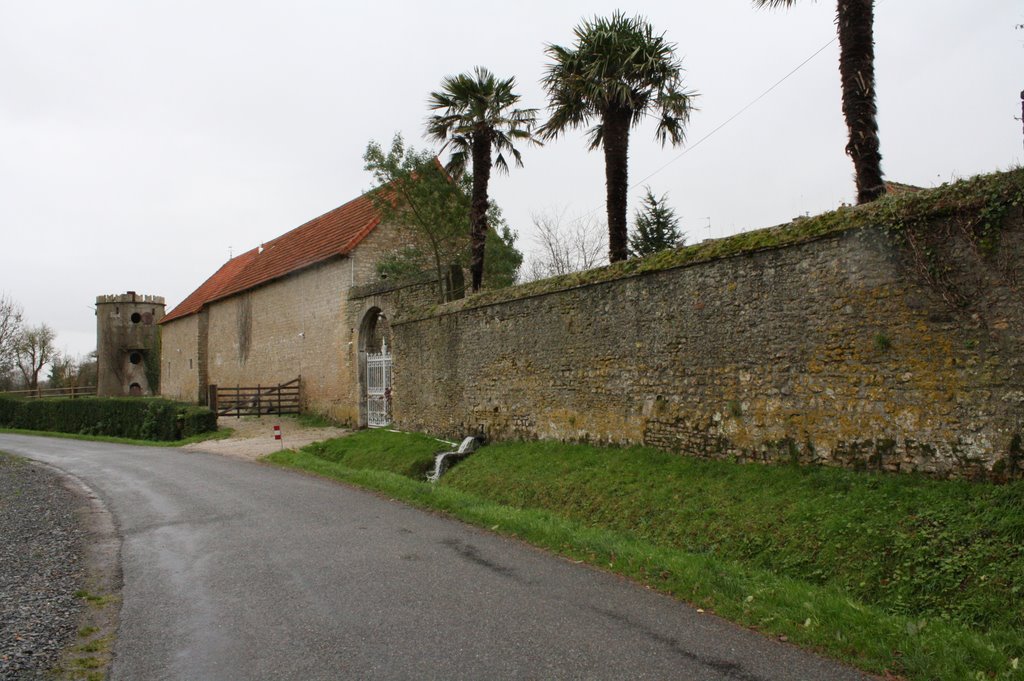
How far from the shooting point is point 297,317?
27.4m

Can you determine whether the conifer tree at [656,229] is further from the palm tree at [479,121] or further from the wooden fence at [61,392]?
the wooden fence at [61,392]

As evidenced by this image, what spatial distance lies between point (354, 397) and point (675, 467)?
14853mm

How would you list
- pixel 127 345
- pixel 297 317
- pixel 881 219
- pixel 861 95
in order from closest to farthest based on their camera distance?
1. pixel 881 219
2. pixel 861 95
3. pixel 297 317
4. pixel 127 345

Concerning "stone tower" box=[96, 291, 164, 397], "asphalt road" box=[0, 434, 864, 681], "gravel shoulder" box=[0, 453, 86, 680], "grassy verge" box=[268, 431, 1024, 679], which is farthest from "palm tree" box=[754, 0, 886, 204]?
"stone tower" box=[96, 291, 164, 397]

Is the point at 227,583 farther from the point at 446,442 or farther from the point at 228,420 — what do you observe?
the point at 228,420

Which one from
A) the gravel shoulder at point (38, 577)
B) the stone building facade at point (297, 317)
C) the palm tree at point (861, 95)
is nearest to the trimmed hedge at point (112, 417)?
the stone building facade at point (297, 317)

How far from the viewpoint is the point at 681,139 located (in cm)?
1627

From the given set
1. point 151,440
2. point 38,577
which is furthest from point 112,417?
point 38,577

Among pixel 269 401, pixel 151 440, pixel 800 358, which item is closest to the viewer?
pixel 800 358

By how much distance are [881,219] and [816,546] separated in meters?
3.80

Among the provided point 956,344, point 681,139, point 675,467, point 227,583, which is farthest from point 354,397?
point 956,344

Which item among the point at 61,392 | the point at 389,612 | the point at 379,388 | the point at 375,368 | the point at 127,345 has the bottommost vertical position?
the point at 389,612

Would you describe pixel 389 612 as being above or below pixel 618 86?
below

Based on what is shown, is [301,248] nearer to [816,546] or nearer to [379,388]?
[379,388]
